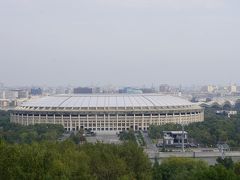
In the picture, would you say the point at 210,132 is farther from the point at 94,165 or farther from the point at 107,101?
the point at 94,165

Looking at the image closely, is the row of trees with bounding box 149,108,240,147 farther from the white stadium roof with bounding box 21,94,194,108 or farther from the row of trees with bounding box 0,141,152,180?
the row of trees with bounding box 0,141,152,180

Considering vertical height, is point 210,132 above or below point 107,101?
below

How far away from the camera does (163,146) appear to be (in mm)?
47281

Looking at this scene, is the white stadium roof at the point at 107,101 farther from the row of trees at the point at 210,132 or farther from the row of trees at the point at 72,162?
the row of trees at the point at 72,162

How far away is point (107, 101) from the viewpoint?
233 ft

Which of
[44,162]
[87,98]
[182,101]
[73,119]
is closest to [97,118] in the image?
[73,119]

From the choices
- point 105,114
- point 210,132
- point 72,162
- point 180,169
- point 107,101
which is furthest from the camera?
point 107,101

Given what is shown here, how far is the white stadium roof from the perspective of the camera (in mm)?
68375

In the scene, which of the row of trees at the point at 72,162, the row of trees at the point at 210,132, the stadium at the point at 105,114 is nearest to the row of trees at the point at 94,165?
the row of trees at the point at 72,162

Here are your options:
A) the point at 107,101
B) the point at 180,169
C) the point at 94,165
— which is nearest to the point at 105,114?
the point at 107,101

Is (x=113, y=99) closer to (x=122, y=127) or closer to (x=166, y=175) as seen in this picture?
(x=122, y=127)

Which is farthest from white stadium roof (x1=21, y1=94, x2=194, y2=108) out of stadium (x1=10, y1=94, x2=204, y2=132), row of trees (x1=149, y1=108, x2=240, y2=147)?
row of trees (x1=149, y1=108, x2=240, y2=147)

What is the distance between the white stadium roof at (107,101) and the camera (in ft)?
224

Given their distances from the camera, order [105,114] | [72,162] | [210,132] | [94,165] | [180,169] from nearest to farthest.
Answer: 1. [72,162]
2. [94,165]
3. [180,169]
4. [210,132]
5. [105,114]
